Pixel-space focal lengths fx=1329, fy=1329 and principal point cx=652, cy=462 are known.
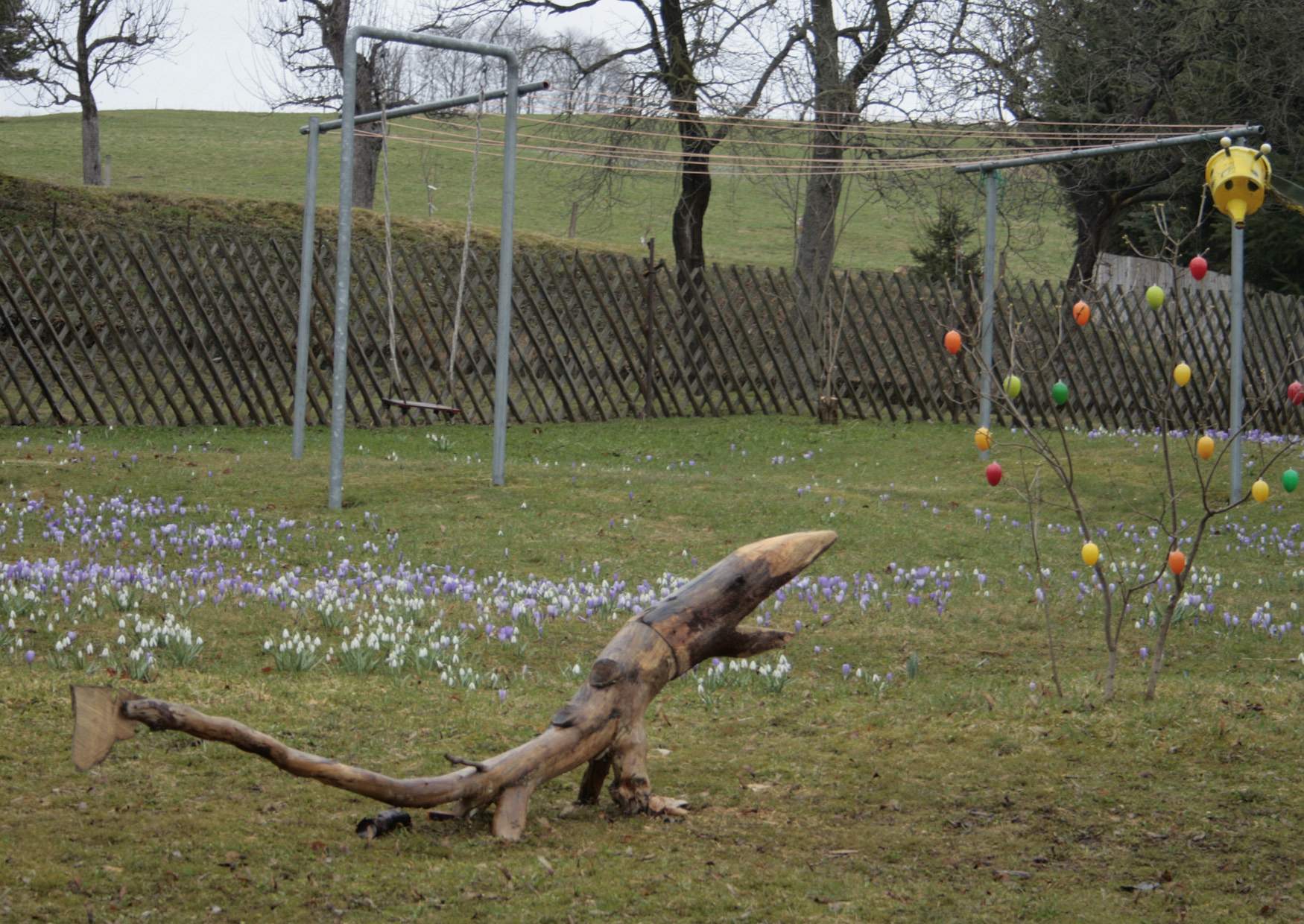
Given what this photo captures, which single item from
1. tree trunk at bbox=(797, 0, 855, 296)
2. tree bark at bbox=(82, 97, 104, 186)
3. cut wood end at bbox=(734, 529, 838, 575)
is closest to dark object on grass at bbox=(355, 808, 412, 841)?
cut wood end at bbox=(734, 529, 838, 575)

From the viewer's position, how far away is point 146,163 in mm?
44562

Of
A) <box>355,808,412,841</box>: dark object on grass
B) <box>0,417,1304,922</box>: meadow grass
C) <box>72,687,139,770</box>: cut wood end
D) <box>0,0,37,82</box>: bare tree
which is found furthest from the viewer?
<box>0,0,37,82</box>: bare tree

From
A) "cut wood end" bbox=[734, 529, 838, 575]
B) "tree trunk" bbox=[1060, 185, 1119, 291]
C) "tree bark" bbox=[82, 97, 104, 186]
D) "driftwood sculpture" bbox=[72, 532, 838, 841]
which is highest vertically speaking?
"tree bark" bbox=[82, 97, 104, 186]

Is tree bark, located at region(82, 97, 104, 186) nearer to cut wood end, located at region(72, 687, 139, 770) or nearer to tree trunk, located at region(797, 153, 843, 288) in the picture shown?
tree trunk, located at region(797, 153, 843, 288)

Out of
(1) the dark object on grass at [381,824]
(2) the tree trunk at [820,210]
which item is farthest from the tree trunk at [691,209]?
(1) the dark object on grass at [381,824]

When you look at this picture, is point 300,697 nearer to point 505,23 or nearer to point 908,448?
point 908,448

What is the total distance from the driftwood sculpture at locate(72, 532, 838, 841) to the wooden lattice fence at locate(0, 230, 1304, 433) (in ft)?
34.6

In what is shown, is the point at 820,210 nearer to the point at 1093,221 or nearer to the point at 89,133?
the point at 1093,221

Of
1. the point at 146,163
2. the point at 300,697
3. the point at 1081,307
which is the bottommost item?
the point at 300,697

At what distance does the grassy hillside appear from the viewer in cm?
4006

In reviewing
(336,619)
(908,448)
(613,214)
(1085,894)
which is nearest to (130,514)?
(336,619)

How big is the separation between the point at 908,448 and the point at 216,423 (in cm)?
757

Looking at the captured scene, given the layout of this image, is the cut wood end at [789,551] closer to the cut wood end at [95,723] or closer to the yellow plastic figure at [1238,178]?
the cut wood end at [95,723]

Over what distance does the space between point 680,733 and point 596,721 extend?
118 centimetres
